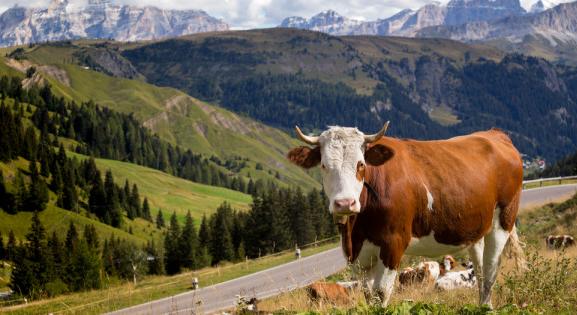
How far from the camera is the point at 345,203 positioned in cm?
790

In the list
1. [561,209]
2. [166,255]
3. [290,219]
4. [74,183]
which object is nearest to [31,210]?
[74,183]

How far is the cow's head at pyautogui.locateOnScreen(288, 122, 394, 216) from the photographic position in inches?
316

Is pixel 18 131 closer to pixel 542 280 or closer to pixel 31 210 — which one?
pixel 31 210

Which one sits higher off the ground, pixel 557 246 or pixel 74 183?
pixel 557 246

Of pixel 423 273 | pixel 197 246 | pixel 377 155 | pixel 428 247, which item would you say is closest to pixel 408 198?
pixel 377 155

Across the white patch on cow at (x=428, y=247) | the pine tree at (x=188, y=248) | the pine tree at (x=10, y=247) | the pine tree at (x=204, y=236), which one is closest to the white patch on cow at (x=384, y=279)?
the white patch on cow at (x=428, y=247)

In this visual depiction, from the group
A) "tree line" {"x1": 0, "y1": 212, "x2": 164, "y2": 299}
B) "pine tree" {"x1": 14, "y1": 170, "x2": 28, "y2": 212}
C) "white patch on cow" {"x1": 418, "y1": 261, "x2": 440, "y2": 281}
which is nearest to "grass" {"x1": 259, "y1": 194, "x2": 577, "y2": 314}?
"white patch on cow" {"x1": 418, "y1": 261, "x2": 440, "y2": 281}

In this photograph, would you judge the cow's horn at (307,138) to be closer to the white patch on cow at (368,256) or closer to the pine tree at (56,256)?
the white patch on cow at (368,256)

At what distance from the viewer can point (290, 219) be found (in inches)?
3920

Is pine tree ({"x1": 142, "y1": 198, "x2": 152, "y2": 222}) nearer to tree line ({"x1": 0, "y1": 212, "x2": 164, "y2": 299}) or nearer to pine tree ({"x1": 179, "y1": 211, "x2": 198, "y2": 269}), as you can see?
tree line ({"x1": 0, "y1": 212, "x2": 164, "y2": 299})

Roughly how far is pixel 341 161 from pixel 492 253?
15.0ft

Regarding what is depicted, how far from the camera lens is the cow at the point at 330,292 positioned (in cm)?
1431

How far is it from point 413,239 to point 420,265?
28.3 ft

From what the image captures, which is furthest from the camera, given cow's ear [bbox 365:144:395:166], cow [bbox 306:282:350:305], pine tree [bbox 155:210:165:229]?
pine tree [bbox 155:210:165:229]
